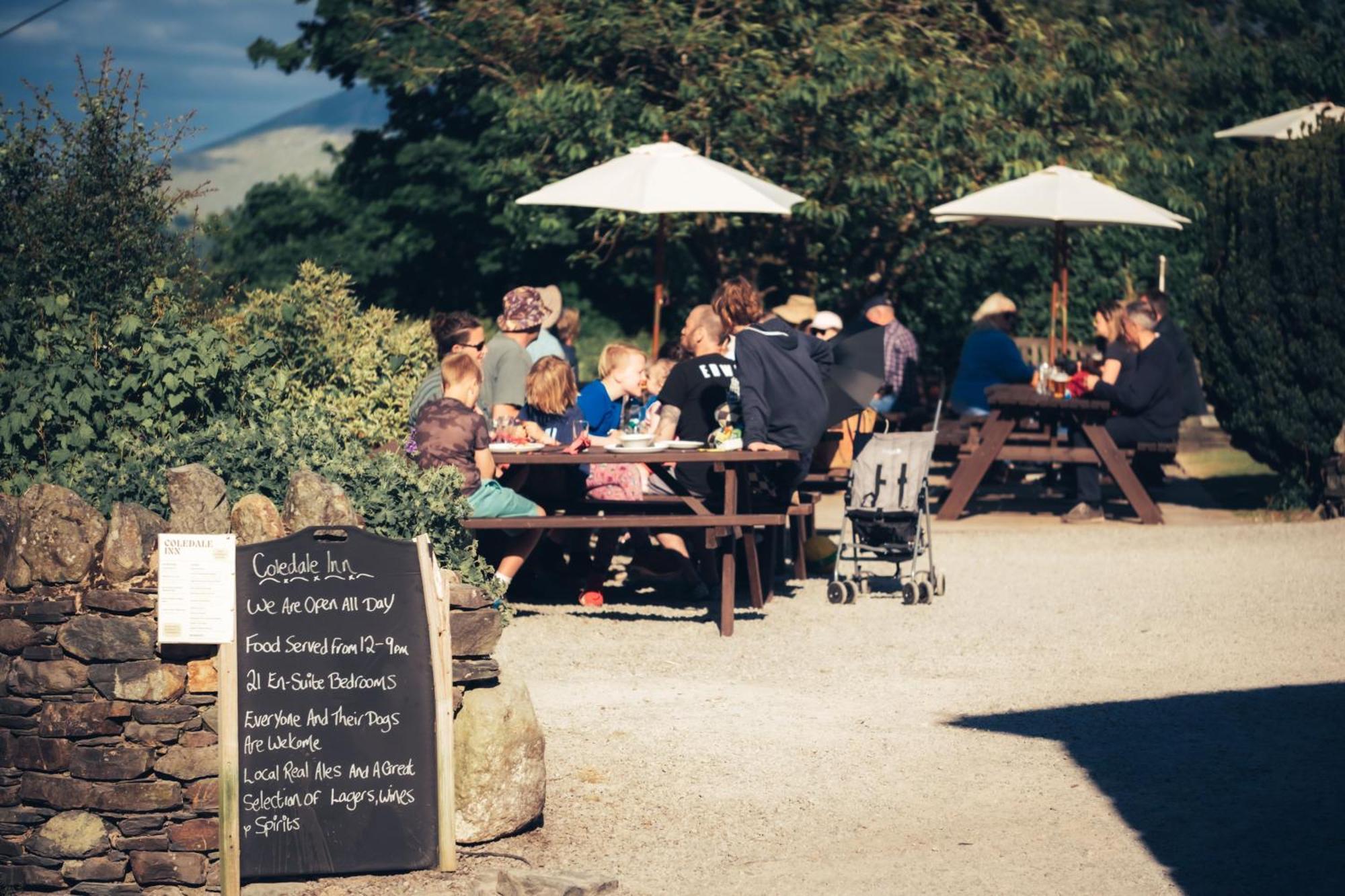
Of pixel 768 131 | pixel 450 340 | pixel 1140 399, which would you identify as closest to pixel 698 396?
pixel 450 340

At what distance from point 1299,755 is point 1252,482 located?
1028cm

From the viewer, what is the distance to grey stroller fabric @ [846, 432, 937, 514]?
32.1ft

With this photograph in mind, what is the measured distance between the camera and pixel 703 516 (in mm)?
8664

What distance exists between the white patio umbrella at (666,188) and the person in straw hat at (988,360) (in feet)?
7.31

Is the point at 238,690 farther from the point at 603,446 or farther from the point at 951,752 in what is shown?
the point at 603,446

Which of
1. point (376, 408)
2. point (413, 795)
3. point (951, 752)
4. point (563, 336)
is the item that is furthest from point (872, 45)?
point (413, 795)

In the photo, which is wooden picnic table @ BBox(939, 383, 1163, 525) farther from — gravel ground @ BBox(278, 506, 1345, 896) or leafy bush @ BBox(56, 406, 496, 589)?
leafy bush @ BBox(56, 406, 496, 589)

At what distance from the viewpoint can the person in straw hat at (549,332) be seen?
35.4ft

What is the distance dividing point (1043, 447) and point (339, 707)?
9.23m

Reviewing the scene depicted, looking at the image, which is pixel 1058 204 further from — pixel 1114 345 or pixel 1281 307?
pixel 1281 307

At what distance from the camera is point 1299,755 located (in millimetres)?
6477

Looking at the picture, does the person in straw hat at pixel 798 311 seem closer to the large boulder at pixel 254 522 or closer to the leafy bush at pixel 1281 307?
the leafy bush at pixel 1281 307

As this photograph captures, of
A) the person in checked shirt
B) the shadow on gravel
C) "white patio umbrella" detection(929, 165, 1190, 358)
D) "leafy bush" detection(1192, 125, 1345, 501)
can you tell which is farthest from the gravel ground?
"white patio umbrella" detection(929, 165, 1190, 358)

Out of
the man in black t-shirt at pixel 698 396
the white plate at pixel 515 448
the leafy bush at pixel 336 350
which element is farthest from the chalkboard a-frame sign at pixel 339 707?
→ the man in black t-shirt at pixel 698 396
